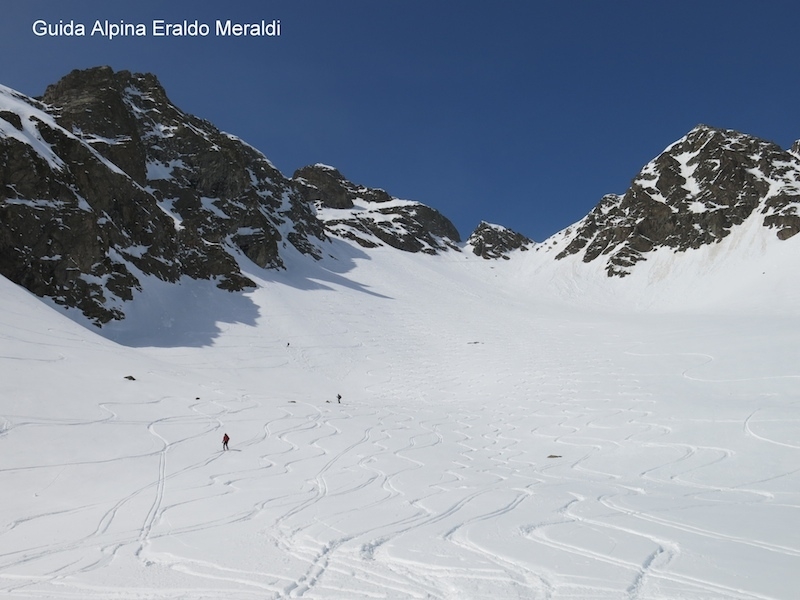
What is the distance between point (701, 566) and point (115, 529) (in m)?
9.36

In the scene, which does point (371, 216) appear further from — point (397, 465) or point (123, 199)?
point (397, 465)

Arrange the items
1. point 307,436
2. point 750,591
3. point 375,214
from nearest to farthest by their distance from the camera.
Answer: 1. point 750,591
2. point 307,436
3. point 375,214

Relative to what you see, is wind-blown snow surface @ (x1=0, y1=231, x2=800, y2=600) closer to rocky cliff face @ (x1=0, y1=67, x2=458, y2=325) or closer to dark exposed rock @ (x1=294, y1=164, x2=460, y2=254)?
rocky cliff face @ (x1=0, y1=67, x2=458, y2=325)

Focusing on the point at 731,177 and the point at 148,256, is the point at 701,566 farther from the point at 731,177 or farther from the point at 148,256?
the point at 731,177

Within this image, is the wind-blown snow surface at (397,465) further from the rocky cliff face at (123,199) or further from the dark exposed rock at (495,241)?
the dark exposed rock at (495,241)

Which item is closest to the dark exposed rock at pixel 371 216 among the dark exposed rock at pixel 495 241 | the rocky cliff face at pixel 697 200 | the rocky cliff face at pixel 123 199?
the dark exposed rock at pixel 495 241

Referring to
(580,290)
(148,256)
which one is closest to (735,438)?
(148,256)

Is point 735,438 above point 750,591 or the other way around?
the other way around

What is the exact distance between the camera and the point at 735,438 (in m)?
14.5

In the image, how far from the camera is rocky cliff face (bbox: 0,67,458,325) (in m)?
35.5

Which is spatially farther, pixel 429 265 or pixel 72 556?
pixel 429 265

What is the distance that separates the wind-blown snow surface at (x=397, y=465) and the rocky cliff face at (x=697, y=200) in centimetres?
4240

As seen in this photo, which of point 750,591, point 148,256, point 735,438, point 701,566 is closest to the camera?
point 750,591

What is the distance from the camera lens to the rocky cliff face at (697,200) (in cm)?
7094
